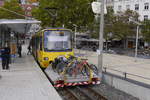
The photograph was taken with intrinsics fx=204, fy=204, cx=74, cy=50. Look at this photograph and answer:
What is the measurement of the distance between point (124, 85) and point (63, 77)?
283 cm

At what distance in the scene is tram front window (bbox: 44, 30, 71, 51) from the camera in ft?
45.1

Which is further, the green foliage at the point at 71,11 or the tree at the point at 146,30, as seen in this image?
the tree at the point at 146,30

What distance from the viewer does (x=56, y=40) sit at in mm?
13820

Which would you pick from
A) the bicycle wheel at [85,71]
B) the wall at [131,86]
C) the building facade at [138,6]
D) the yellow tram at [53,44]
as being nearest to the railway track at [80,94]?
the bicycle wheel at [85,71]

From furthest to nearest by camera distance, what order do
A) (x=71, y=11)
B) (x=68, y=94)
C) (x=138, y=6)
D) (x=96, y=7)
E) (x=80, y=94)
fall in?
(x=138, y=6) < (x=71, y=11) < (x=96, y=7) < (x=68, y=94) < (x=80, y=94)

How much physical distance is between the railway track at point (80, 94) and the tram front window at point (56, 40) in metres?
4.19

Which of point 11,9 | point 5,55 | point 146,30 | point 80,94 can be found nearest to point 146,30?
point 146,30

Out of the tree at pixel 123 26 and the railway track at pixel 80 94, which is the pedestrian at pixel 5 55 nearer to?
the railway track at pixel 80 94

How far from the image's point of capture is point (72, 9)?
22859mm

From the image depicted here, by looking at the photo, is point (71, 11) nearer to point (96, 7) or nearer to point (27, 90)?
point (96, 7)

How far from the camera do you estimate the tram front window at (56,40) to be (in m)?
13.8

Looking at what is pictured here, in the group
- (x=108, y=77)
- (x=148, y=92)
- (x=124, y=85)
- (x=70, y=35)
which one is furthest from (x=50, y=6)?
(x=148, y=92)

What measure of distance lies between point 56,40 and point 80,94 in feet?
17.7

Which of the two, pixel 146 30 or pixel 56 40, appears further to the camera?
pixel 146 30
